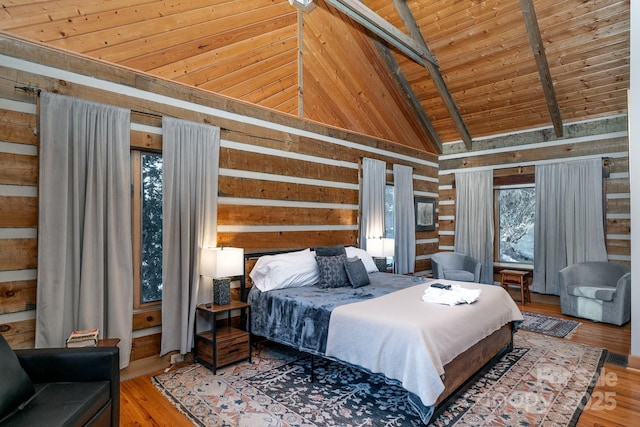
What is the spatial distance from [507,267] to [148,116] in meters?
6.52

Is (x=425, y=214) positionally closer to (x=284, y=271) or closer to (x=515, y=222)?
(x=515, y=222)

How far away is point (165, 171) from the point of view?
338 centimetres

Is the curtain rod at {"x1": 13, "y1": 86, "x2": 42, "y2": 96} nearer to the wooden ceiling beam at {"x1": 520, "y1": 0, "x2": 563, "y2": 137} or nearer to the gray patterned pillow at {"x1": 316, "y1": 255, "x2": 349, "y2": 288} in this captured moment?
the gray patterned pillow at {"x1": 316, "y1": 255, "x2": 349, "y2": 288}

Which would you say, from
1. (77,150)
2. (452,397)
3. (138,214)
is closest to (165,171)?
(138,214)

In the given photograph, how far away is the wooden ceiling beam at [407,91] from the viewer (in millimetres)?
5688

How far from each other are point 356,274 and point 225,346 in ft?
5.12

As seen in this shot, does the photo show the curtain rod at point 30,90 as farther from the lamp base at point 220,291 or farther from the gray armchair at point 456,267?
the gray armchair at point 456,267

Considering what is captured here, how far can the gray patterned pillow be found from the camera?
12.6 feet

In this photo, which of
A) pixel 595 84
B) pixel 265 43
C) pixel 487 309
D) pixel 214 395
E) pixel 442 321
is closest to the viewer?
pixel 442 321

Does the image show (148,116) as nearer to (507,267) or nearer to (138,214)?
(138,214)

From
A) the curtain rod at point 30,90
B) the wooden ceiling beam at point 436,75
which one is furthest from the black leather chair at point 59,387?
the wooden ceiling beam at point 436,75

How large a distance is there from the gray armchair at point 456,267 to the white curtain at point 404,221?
45cm

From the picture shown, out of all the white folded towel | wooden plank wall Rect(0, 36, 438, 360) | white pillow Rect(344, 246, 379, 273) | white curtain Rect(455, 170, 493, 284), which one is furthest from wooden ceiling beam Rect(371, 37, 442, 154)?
the white folded towel

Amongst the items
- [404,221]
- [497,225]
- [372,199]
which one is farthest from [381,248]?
[497,225]
